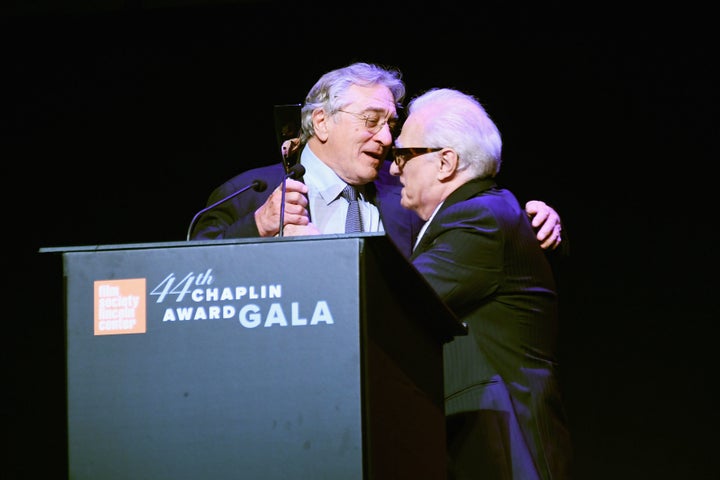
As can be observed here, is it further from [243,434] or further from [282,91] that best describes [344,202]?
[243,434]

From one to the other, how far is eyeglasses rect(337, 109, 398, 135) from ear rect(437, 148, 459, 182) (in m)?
0.44

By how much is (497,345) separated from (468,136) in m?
0.63

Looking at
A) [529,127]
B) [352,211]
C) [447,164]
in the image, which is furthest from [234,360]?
[529,127]

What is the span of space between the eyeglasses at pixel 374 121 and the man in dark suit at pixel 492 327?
0.45m

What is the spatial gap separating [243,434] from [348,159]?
1844 millimetres

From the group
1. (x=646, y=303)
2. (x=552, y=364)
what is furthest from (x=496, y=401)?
(x=646, y=303)

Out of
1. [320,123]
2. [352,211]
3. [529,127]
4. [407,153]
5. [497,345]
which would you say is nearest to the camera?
[497,345]

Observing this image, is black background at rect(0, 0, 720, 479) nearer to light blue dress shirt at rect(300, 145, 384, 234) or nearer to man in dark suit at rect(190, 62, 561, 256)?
man in dark suit at rect(190, 62, 561, 256)

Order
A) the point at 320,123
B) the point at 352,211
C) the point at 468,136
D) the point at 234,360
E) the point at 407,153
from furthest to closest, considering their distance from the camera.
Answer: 1. the point at 320,123
2. the point at 352,211
3. the point at 407,153
4. the point at 468,136
5. the point at 234,360

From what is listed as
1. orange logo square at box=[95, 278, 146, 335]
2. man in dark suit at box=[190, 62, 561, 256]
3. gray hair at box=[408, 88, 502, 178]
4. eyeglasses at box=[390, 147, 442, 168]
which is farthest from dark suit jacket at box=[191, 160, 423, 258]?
orange logo square at box=[95, 278, 146, 335]

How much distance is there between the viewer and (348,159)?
2.98m

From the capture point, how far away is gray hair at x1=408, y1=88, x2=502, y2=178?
8.37ft

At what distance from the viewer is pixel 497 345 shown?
2.23 metres

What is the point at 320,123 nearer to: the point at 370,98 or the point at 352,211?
the point at 370,98
